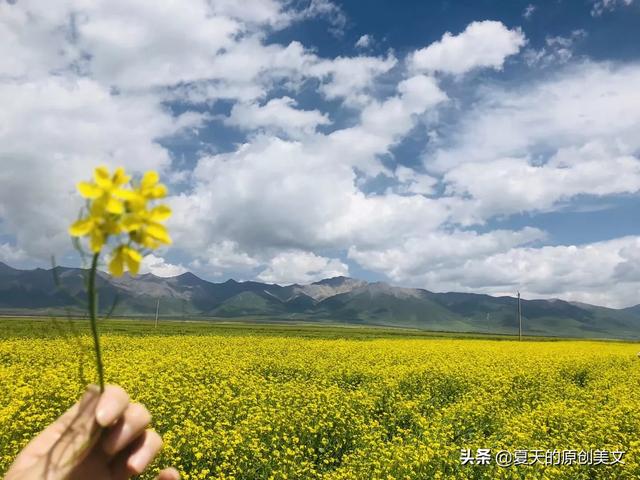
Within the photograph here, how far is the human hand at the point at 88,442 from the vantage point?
52.6 inches

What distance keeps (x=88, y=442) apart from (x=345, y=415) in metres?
12.3

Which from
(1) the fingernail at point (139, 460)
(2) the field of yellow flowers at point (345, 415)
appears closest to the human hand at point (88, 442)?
(1) the fingernail at point (139, 460)

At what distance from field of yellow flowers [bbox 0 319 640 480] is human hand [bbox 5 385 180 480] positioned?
510 centimetres

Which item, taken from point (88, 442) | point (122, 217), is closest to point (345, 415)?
point (88, 442)

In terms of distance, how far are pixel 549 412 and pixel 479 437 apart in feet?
11.7

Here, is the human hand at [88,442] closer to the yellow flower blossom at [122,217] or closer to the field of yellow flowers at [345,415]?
the yellow flower blossom at [122,217]

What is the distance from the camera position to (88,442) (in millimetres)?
1353

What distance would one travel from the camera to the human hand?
1.34m

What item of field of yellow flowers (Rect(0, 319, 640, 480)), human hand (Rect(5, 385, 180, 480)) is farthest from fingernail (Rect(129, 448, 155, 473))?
field of yellow flowers (Rect(0, 319, 640, 480))

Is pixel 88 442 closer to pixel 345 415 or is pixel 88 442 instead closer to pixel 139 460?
pixel 139 460

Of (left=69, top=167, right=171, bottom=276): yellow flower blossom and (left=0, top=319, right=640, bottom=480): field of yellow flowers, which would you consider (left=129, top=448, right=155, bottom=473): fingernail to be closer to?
(left=69, top=167, right=171, bottom=276): yellow flower blossom

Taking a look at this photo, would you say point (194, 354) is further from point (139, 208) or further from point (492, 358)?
point (139, 208)

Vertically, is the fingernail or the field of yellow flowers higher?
the fingernail

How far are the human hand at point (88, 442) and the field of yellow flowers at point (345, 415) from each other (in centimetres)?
510
